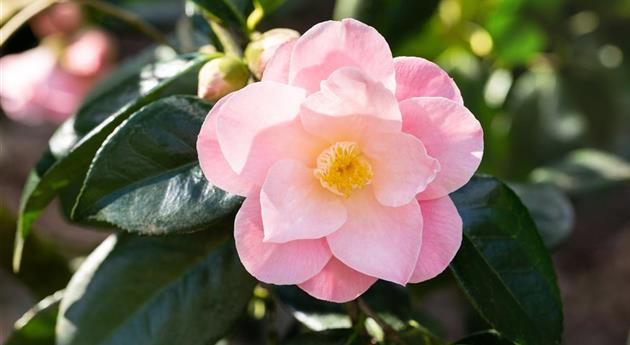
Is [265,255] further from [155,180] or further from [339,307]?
[339,307]

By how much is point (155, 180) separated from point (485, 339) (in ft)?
1.09

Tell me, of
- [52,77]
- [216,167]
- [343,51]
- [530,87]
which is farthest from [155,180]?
[530,87]

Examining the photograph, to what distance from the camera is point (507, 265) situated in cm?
76

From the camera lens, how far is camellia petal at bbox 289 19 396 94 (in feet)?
2.11

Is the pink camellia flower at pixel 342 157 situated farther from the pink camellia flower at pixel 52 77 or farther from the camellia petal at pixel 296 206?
the pink camellia flower at pixel 52 77

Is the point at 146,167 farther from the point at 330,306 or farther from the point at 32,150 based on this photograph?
the point at 32,150

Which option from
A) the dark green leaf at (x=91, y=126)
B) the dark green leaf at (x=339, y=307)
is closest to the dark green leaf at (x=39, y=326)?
the dark green leaf at (x=91, y=126)

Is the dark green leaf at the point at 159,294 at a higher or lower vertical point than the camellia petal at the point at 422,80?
lower

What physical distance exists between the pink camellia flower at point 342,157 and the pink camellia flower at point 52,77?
840 millimetres

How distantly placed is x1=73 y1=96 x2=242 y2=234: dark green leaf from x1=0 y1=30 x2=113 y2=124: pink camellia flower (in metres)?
0.76

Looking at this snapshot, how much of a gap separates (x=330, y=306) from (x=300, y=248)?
0.83 feet

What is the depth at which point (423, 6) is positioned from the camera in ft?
3.86

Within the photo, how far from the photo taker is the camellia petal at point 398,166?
0.65 meters

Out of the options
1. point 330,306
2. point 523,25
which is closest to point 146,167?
point 330,306
